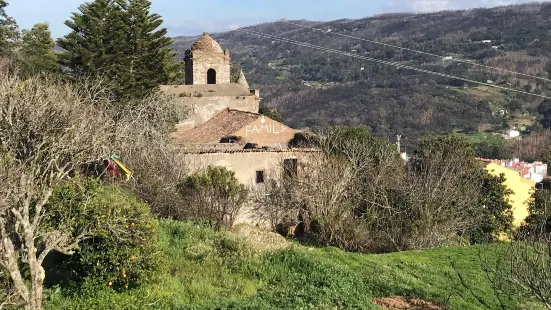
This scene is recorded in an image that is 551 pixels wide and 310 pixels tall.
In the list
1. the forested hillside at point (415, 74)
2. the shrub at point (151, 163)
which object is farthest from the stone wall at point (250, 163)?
the forested hillside at point (415, 74)

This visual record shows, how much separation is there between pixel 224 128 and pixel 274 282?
17.1 m

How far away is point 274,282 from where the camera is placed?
41.3ft

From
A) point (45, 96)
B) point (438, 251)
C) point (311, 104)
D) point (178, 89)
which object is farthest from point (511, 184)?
point (311, 104)

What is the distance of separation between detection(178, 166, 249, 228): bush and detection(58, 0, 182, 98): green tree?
8067 mm

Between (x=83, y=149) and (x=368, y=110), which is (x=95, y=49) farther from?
(x=368, y=110)

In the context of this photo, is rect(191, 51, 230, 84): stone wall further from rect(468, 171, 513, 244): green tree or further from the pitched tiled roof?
rect(468, 171, 513, 244): green tree

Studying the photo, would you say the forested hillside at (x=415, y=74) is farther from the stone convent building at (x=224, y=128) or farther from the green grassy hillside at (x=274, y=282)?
the green grassy hillside at (x=274, y=282)

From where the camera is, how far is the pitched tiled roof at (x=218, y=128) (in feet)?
92.3

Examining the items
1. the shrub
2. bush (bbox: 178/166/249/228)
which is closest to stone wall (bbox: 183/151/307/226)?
the shrub

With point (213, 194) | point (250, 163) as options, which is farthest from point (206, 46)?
point (213, 194)

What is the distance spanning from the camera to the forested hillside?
100 meters

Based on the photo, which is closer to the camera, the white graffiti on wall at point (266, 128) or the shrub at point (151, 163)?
the shrub at point (151, 163)

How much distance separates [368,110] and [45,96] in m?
95.0

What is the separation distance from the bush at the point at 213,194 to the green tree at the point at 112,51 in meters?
8.07
